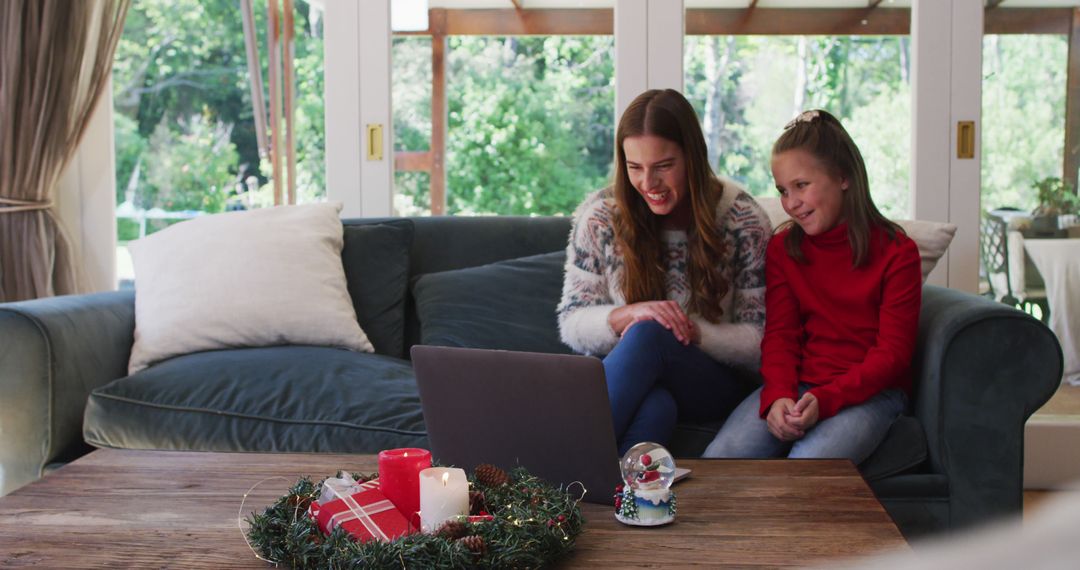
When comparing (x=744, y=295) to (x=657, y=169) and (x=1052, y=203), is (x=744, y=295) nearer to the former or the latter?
(x=657, y=169)

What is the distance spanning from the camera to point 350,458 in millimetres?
1661

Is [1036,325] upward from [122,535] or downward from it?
upward

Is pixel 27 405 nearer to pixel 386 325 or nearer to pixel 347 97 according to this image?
pixel 386 325

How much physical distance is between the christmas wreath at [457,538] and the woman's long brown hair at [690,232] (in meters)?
0.98

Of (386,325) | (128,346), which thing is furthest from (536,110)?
(128,346)

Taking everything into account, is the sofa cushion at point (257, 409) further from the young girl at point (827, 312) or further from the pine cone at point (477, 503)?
the pine cone at point (477, 503)

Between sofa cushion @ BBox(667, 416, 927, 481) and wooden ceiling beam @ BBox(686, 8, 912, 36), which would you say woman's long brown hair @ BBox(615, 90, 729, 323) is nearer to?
sofa cushion @ BBox(667, 416, 927, 481)

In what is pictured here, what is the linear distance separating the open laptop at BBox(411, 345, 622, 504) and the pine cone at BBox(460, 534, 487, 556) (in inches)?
11.4

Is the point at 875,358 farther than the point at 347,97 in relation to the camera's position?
No

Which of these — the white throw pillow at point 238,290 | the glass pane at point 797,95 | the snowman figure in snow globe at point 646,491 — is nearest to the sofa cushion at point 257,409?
the white throw pillow at point 238,290

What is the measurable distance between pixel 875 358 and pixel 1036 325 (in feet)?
0.98

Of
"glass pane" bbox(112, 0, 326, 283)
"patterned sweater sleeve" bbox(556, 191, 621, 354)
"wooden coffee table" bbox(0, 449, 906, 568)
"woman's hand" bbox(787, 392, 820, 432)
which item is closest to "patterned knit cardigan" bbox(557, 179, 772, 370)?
"patterned sweater sleeve" bbox(556, 191, 621, 354)

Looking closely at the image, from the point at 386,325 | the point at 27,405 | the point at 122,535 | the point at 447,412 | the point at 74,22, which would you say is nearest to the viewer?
the point at 122,535

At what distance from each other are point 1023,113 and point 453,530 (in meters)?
2.67
